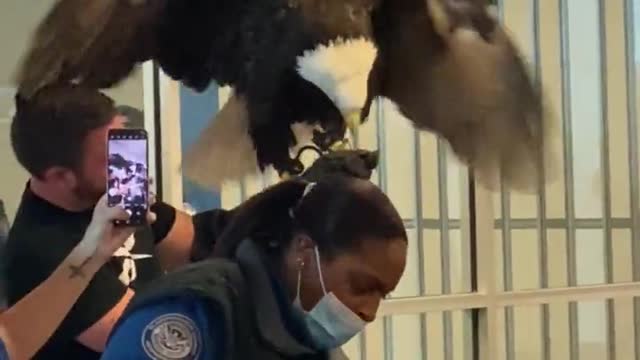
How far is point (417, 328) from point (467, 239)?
0.24m

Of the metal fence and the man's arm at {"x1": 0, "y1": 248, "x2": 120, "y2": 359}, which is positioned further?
the metal fence

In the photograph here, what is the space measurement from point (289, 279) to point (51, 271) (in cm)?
24

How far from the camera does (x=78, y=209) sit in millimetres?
1092

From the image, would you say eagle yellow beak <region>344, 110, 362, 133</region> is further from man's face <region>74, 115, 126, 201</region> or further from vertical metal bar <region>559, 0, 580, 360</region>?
vertical metal bar <region>559, 0, 580, 360</region>

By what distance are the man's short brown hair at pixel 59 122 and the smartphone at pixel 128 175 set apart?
3 cm

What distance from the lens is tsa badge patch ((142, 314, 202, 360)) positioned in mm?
916

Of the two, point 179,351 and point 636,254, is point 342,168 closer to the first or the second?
point 179,351

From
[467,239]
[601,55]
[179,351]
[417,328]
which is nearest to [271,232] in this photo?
[179,351]

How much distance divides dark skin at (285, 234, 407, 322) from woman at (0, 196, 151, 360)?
169 millimetres

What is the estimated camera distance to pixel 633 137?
2211 millimetres

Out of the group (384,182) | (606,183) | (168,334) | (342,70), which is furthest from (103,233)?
(606,183)

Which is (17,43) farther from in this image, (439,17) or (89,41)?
(439,17)

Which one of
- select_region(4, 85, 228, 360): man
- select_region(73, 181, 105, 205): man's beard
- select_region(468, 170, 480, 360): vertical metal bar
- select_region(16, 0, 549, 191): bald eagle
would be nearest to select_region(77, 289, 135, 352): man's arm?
select_region(4, 85, 228, 360): man

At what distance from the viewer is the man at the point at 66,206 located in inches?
41.6
